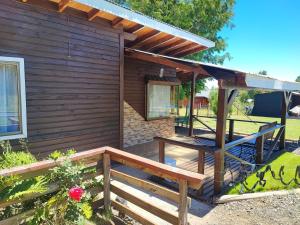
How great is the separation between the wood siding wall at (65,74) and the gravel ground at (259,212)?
2873 millimetres

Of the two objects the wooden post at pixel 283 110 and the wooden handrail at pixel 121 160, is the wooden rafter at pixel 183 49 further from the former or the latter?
the wooden handrail at pixel 121 160

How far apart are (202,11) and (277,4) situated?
10805 mm

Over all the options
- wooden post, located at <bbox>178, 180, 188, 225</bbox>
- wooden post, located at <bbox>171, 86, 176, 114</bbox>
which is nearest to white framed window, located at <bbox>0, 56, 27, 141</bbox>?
wooden post, located at <bbox>178, 180, 188, 225</bbox>

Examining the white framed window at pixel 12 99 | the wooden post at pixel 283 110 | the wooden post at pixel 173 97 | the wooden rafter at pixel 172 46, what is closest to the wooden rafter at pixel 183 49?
the wooden rafter at pixel 172 46

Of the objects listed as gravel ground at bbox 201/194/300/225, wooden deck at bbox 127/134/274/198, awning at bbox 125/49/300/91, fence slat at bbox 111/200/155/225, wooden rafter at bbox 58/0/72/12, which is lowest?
gravel ground at bbox 201/194/300/225

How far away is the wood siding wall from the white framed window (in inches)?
4.7

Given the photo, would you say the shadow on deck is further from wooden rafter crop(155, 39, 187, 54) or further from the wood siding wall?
wooden rafter crop(155, 39, 187, 54)

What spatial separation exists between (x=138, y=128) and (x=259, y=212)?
4.55 meters

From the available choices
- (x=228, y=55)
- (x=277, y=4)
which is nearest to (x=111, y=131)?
(x=228, y=55)

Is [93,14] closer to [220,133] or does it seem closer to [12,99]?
[12,99]

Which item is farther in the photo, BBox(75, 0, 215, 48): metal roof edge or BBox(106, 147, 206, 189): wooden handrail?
BBox(75, 0, 215, 48): metal roof edge

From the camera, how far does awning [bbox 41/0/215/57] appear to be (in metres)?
4.36

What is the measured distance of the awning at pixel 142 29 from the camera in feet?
14.3

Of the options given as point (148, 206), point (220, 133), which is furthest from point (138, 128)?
point (148, 206)
